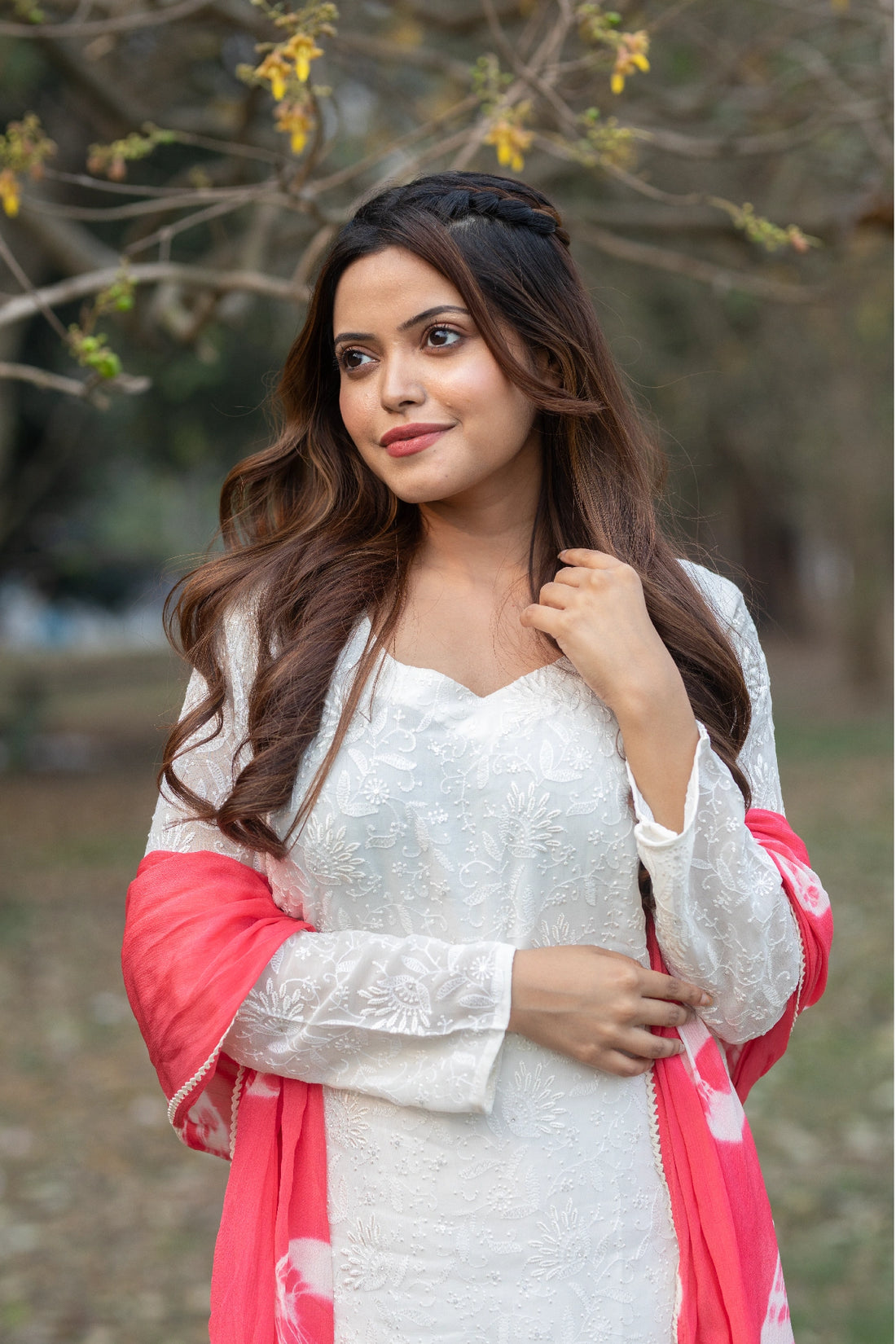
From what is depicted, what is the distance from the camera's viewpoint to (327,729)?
179 centimetres

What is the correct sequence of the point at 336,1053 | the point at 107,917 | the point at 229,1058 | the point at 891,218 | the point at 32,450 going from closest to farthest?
the point at 336,1053 → the point at 229,1058 → the point at 891,218 → the point at 107,917 → the point at 32,450

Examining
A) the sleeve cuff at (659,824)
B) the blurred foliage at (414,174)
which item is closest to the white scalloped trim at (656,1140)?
the sleeve cuff at (659,824)

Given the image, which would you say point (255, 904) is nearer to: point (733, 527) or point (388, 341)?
point (388, 341)

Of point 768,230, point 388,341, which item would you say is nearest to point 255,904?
point 388,341

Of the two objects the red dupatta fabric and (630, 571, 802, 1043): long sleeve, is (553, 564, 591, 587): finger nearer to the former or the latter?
(630, 571, 802, 1043): long sleeve

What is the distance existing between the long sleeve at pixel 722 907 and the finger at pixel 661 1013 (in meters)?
0.04

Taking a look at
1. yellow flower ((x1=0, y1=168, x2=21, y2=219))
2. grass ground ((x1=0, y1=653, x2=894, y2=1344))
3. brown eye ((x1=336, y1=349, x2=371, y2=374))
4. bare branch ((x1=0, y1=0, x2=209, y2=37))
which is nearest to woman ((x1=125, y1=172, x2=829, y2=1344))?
brown eye ((x1=336, y1=349, x2=371, y2=374))

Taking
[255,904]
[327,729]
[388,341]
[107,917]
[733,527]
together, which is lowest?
[107,917]

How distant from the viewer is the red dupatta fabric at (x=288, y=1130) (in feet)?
5.57

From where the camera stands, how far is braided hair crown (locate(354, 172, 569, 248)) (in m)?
1.76

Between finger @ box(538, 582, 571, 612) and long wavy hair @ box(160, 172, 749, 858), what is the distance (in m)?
0.15

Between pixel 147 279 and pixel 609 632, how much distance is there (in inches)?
56.3

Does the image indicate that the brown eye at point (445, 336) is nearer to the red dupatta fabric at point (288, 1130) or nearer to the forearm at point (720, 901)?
the forearm at point (720, 901)

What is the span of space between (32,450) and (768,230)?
29.8 feet
